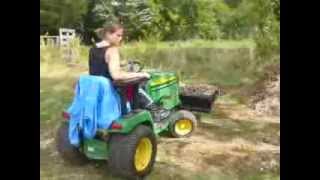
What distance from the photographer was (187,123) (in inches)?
83.9

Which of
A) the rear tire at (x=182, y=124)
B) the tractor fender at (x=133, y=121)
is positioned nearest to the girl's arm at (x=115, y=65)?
the tractor fender at (x=133, y=121)

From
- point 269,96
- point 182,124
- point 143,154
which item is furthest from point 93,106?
point 269,96

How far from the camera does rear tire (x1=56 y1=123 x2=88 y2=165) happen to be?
2.07 m

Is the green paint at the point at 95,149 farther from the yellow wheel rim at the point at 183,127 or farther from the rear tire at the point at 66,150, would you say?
the yellow wheel rim at the point at 183,127

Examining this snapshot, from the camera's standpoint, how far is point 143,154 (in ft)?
6.77

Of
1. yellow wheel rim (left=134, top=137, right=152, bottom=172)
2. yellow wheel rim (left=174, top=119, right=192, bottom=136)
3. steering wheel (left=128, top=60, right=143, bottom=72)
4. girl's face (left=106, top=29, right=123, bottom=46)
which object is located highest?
girl's face (left=106, top=29, right=123, bottom=46)

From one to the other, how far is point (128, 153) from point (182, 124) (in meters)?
0.29

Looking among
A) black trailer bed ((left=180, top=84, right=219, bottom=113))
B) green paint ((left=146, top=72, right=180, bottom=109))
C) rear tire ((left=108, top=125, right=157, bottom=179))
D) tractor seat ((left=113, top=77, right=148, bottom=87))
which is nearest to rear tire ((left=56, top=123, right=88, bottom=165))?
rear tire ((left=108, top=125, right=157, bottom=179))

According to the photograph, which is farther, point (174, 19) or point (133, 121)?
point (174, 19)

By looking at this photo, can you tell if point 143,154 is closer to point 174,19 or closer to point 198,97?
point 198,97

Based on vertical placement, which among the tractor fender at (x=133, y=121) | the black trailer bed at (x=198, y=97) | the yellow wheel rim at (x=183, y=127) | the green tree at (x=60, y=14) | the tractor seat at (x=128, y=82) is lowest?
the yellow wheel rim at (x=183, y=127)

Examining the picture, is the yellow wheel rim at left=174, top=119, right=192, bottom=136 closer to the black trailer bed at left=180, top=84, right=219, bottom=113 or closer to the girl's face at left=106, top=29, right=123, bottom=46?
the black trailer bed at left=180, top=84, right=219, bottom=113

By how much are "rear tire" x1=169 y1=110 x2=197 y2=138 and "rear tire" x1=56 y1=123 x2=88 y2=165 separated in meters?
0.41

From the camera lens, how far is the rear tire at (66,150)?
6.80 ft
